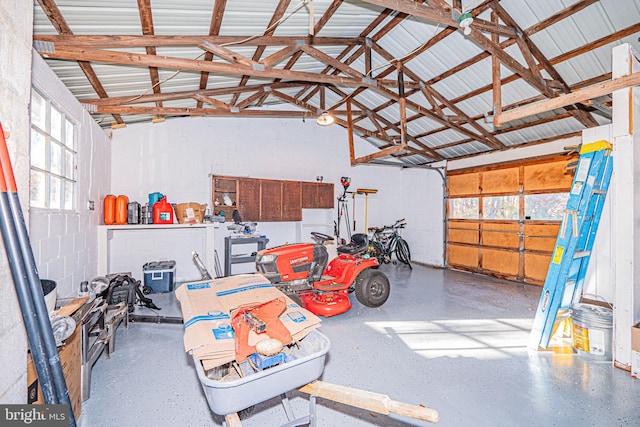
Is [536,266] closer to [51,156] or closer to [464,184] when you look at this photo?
[464,184]

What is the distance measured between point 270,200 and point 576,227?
5.01m

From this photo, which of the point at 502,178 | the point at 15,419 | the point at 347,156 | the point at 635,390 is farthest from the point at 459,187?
the point at 15,419

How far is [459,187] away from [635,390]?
5279 millimetres

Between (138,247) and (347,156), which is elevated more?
(347,156)

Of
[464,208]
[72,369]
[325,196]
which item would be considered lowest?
[72,369]

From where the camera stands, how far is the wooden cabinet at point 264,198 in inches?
231

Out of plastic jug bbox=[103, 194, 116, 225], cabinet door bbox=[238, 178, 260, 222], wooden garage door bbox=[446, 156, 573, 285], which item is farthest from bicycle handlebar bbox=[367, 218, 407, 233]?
plastic jug bbox=[103, 194, 116, 225]

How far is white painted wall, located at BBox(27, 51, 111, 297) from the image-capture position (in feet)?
8.19

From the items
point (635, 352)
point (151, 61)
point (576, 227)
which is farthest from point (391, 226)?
point (151, 61)

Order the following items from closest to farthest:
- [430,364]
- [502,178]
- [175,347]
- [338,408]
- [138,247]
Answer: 1. [338,408]
2. [430,364]
3. [175,347]
4. [138,247]
5. [502,178]

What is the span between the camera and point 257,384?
970mm

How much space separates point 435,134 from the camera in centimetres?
653

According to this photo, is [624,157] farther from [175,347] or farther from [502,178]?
[175,347]

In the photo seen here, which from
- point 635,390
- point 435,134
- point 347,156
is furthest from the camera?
point 347,156
